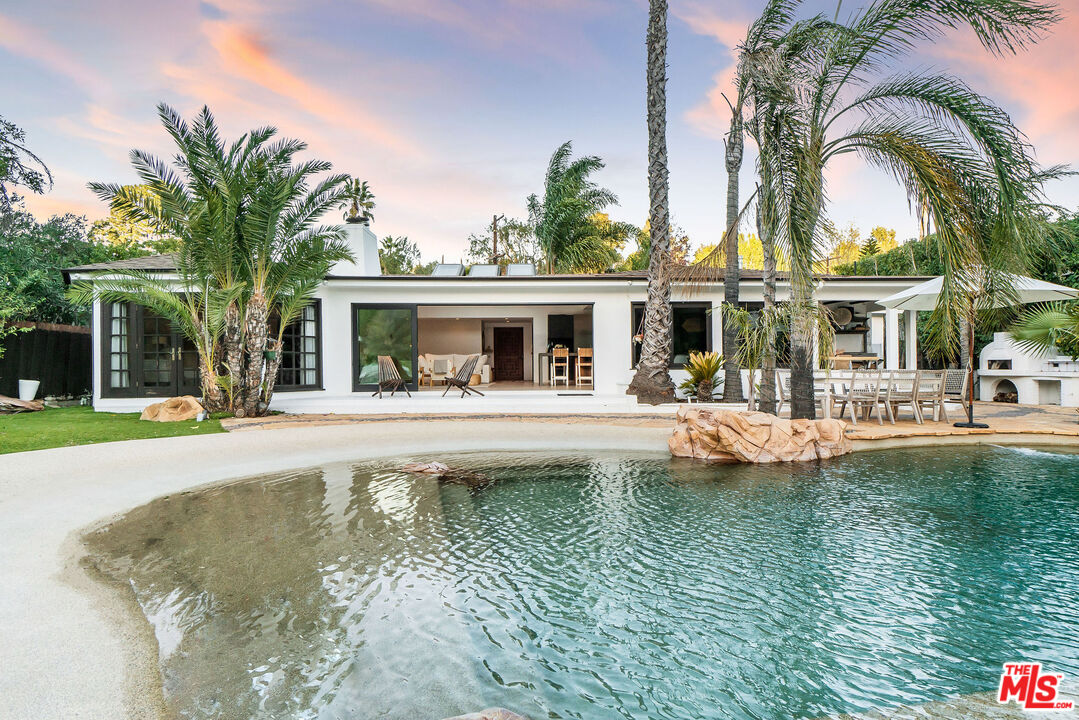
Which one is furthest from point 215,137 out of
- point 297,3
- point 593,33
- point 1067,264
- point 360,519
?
point 1067,264

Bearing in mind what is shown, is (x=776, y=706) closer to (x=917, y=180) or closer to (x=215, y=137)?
(x=917, y=180)

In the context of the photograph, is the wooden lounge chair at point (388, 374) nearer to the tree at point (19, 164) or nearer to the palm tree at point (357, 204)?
the palm tree at point (357, 204)

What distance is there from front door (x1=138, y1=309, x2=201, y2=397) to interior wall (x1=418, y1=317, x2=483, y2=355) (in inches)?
371

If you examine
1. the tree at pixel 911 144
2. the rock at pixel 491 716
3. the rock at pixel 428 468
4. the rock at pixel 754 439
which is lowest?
the rock at pixel 491 716

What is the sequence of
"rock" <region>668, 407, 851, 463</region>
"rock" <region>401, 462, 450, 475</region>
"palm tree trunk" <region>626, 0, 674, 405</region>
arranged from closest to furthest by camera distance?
"rock" <region>401, 462, 450, 475</region>, "rock" <region>668, 407, 851, 463</region>, "palm tree trunk" <region>626, 0, 674, 405</region>

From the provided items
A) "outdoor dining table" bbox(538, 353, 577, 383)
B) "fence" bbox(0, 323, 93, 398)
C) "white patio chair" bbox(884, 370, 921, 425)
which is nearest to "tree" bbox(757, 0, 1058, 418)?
"white patio chair" bbox(884, 370, 921, 425)

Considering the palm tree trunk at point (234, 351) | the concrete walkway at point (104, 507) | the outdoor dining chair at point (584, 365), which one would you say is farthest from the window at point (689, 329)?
the palm tree trunk at point (234, 351)

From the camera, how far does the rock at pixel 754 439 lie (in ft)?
24.2

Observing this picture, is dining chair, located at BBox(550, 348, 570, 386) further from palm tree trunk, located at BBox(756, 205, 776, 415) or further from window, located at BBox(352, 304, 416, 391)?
palm tree trunk, located at BBox(756, 205, 776, 415)

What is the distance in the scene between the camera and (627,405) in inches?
443

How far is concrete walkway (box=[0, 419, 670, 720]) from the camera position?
2.35 m

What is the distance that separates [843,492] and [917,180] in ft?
15.1

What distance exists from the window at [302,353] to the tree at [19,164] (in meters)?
9.17

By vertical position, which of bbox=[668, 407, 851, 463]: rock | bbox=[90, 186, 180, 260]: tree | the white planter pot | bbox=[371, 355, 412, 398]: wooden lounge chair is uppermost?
bbox=[90, 186, 180, 260]: tree
